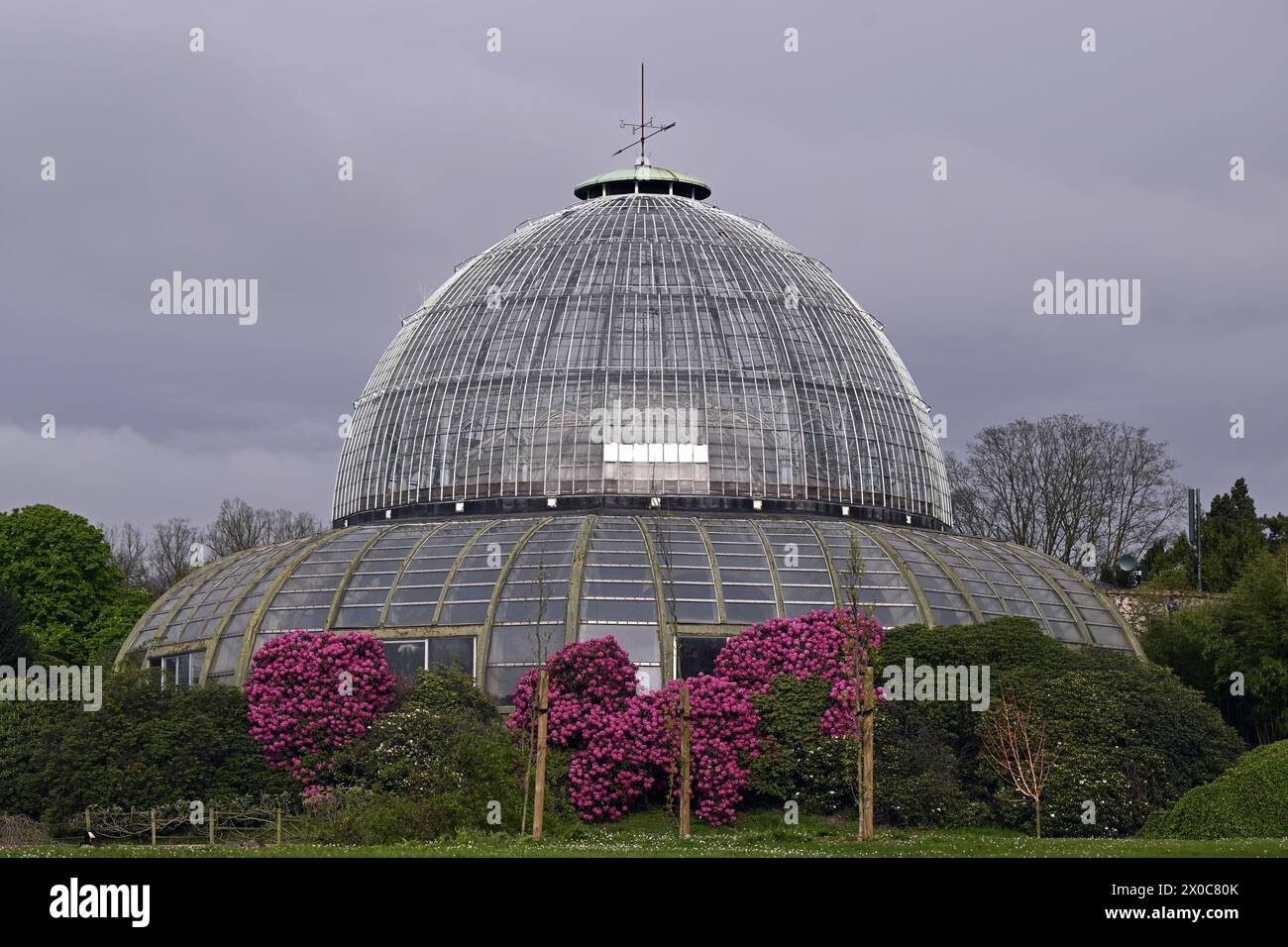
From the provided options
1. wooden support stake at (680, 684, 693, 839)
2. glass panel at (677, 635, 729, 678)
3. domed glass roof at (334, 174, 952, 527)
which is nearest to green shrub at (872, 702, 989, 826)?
wooden support stake at (680, 684, 693, 839)

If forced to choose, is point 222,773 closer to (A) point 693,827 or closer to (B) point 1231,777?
(A) point 693,827

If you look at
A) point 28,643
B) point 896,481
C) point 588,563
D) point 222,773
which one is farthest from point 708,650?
point 28,643

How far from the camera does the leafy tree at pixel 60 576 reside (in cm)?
7731

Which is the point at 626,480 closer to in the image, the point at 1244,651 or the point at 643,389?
the point at 643,389

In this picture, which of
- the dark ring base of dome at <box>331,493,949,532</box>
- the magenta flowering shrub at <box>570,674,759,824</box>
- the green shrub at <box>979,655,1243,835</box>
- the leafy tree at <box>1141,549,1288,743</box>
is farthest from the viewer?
the dark ring base of dome at <box>331,493,949,532</box>

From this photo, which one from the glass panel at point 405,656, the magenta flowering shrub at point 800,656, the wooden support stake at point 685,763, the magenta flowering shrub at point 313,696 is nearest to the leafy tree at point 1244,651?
the magenta flowering shrub at point 800,656

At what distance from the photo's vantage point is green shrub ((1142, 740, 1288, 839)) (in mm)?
39812

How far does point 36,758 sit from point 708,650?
18717mm

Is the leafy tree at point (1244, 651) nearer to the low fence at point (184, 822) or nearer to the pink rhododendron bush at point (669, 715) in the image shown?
the pink rhododendron bush at point (669, 715)

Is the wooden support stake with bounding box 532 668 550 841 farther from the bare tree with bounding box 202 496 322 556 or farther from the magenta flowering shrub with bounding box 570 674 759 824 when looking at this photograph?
the bare tree with bounding box 202 496 322 556

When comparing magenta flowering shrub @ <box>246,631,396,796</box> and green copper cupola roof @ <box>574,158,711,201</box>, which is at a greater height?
green copper cupola roof @ <box>574,158,711,201</box>

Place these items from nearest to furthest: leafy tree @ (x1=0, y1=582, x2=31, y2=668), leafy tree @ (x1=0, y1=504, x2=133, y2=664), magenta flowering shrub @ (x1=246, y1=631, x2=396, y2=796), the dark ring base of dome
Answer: magenta flowering shrub @ (x1=246, y1=631, x2=396, y2=796) → the dark ring base of dome → leafy tree @ (x1=0, y1=582, x2=31, y2=668) → leafy tree @ (x1=0, y1=504, x2=133, y2=664)

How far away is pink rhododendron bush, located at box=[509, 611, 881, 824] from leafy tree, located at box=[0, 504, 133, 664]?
3371 cm

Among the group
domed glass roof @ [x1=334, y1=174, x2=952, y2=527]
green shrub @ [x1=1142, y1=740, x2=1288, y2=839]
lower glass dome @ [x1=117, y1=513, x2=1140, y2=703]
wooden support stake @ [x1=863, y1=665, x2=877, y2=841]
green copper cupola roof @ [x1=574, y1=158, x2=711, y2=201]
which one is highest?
green copper cupola roof @ [x1=574, y1=158, x2=711, y2=201]
